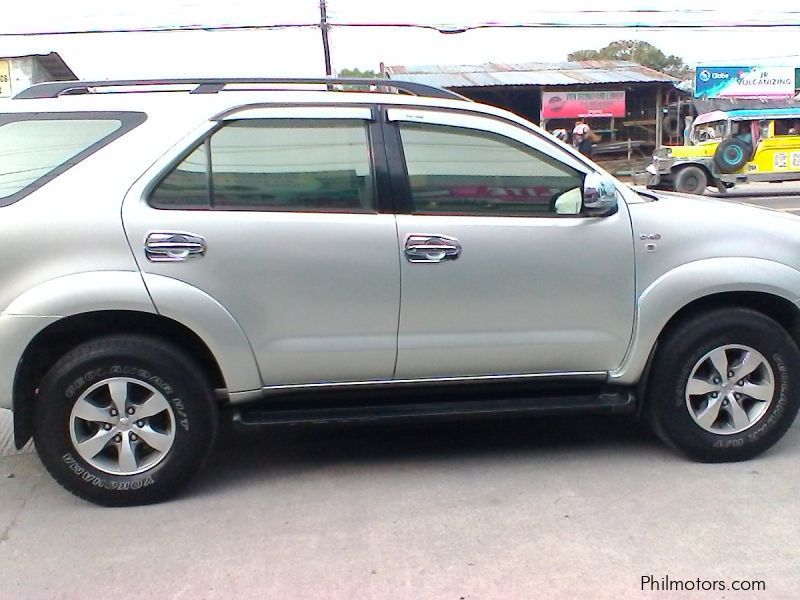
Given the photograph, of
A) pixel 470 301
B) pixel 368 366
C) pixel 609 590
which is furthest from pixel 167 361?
pixel 609 590

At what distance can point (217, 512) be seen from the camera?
11.2 feet

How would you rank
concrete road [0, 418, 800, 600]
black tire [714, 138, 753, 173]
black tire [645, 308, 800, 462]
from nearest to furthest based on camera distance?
concrete road [0, 418, 800, 600]
black tire [645, 308, 800, 462]
black tire [714, 138, 753, 173]

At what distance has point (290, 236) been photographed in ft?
11.1

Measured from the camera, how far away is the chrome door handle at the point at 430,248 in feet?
11.3

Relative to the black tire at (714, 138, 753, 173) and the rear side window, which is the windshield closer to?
the black tire at (714, 138, 753, 173)

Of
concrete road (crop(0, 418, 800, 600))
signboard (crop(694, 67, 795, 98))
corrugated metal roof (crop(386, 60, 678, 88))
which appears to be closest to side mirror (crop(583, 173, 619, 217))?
concrete road (crop(0, 418, 800, 600))

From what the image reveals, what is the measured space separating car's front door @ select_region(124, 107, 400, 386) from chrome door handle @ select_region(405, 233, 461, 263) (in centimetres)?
9

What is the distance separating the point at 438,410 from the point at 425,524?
556 mm

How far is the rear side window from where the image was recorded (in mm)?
3354

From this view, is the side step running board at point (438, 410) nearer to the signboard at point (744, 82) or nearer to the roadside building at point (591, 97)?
the roadside building at point (591, 97)

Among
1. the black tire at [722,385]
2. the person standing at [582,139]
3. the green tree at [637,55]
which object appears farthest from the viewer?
the green tree at [637,55]

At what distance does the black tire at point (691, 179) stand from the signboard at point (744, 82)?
14.0 m

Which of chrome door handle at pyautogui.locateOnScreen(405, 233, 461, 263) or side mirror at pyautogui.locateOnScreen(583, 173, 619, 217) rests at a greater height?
side mirror at pyautogui.locateOnScreen(583, 173, 619, 217)

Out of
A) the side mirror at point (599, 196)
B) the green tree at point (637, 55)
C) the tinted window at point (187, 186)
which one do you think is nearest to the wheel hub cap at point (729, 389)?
the side mirror at point (599, 196)
